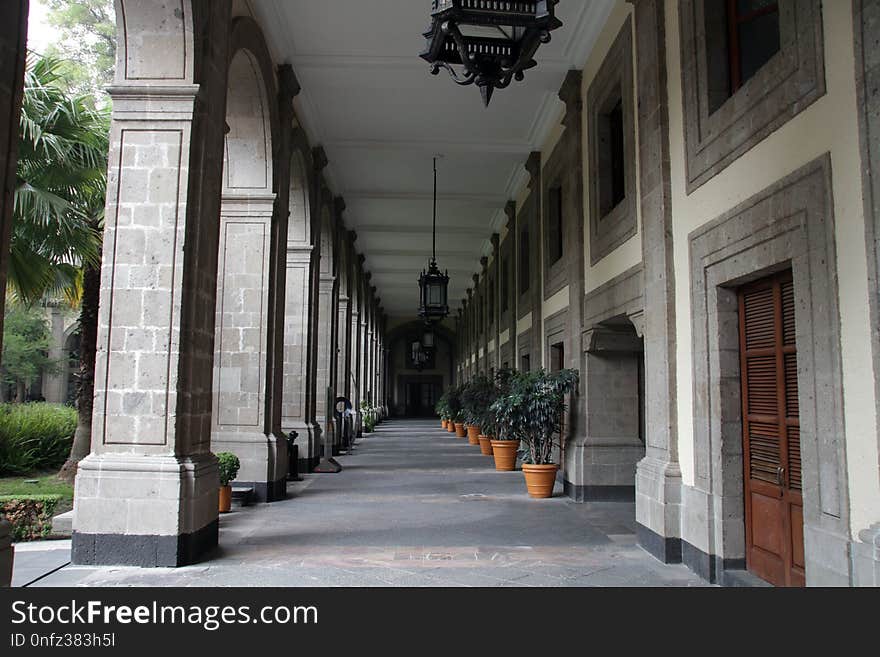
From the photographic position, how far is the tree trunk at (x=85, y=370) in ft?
32.2

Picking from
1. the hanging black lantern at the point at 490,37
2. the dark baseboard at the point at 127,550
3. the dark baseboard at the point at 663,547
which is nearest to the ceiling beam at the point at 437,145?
the dark baseboard at the point at 663,547

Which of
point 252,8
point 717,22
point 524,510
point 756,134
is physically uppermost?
point 252,8

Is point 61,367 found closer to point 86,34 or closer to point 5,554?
point 86,34

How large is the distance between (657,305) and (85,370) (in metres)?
8.08

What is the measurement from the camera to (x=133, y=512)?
5465 millimetres

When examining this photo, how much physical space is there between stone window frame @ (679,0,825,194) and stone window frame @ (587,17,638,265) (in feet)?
5.08

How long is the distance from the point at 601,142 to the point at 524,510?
15.9ft

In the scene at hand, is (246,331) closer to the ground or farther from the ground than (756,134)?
closer to the ground

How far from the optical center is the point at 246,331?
889 cm

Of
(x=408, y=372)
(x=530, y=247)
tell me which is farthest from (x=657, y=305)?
(x=408, y=372)

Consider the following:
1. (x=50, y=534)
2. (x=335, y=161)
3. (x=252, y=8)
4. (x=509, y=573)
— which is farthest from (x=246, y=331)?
(x=335, y=161)
